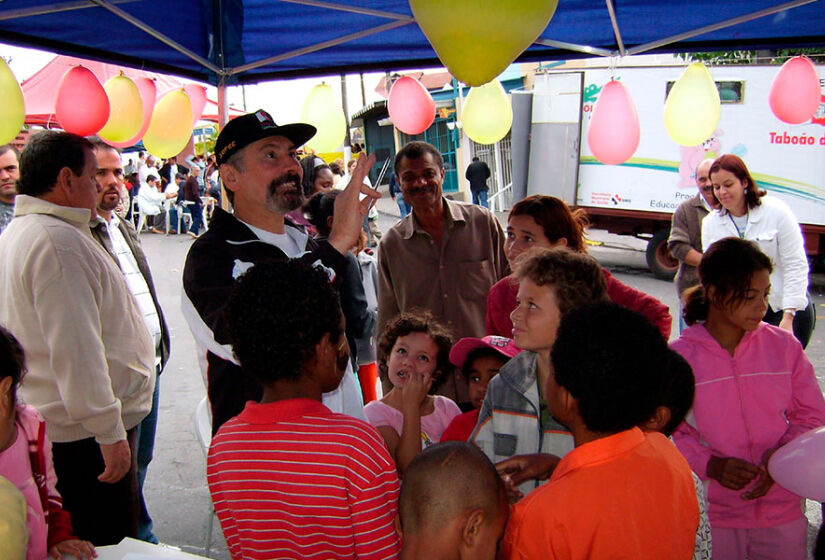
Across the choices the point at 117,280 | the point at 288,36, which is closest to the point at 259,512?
the point at 117,280

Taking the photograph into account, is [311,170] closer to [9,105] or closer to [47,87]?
[9,105]

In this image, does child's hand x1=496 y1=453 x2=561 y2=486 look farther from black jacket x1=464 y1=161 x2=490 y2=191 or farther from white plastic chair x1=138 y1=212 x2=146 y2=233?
white plastic chair x1=138 y1=212 x2=146 y2=233

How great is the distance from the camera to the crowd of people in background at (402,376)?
4.55 feet

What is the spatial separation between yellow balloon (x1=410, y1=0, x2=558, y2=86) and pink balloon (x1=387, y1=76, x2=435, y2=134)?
2410 mm

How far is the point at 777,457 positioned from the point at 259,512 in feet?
5.67

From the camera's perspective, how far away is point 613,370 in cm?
140

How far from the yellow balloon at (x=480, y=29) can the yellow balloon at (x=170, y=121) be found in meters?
3.13

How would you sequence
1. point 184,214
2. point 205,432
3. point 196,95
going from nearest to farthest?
point 205,432 < point 196,95 < point 184,214

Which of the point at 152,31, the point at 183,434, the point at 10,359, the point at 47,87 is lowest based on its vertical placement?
the point at 183,434

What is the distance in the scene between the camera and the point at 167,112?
4.84 m

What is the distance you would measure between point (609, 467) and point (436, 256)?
2.22m

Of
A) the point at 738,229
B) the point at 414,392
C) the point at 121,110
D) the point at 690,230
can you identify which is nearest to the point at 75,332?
the point at 414,392

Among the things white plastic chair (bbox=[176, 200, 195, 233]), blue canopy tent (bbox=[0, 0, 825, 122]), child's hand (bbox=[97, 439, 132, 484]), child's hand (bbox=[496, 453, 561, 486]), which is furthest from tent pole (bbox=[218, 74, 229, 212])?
white plastic chair (bbox=[176, 200, 195, 233])

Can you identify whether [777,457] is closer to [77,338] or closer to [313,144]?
[77,338]
